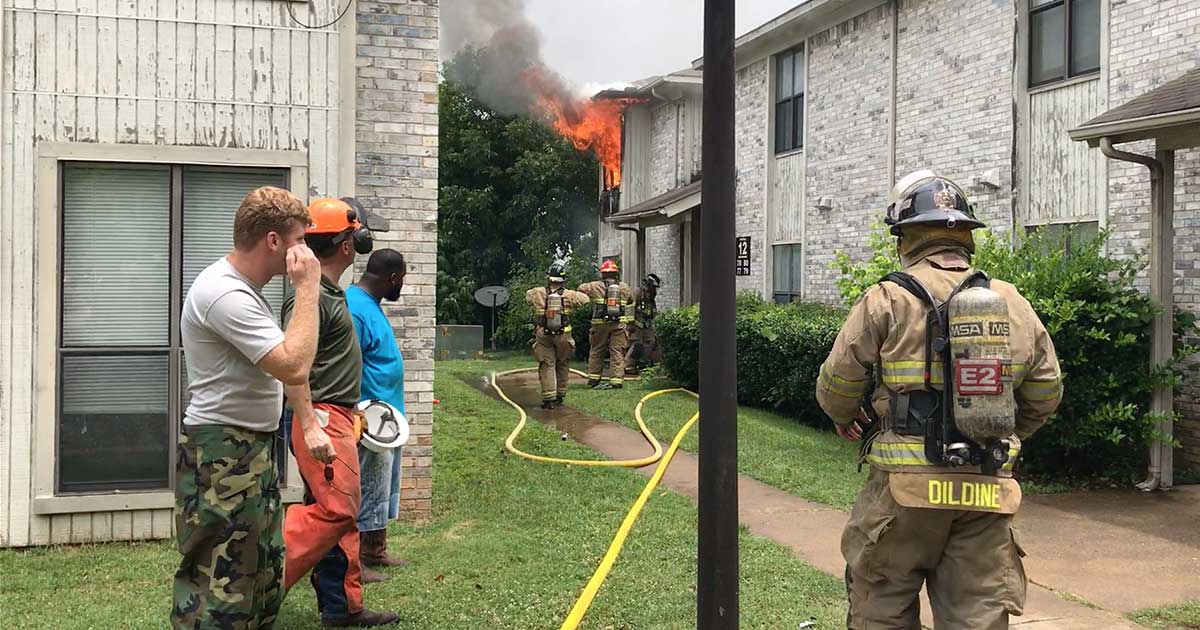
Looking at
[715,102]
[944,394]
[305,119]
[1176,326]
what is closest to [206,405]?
[715,102]

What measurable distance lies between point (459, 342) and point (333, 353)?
19.0 meters

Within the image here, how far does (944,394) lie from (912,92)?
33.6 feet

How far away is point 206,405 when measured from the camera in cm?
336

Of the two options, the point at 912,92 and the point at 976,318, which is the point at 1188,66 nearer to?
the point at 912,92

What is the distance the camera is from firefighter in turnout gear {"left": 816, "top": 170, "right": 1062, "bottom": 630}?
3168 mm

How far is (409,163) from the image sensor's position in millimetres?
6520

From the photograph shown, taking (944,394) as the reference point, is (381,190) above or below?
above

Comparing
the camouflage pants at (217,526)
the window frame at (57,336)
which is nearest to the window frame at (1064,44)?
the window frame at (57,336)

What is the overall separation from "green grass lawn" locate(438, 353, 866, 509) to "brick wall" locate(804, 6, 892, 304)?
311cm

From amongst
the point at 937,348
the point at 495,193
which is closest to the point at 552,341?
the point at 937,348

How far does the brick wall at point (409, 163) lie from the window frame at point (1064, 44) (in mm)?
6864

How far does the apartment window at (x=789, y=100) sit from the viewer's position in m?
15.5

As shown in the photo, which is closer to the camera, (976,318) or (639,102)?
(976,318)

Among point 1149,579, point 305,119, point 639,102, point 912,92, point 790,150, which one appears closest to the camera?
point 1149,579
